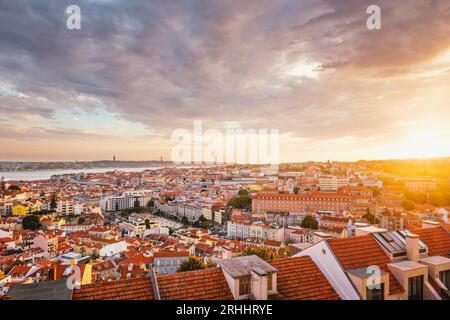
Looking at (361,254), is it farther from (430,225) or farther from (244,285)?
(430,225)

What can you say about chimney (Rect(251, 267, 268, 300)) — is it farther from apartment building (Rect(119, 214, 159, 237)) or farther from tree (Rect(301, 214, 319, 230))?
apartment building (Rect(119, 214, 159, 237))

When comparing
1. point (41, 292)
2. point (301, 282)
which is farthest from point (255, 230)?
point (41, 292)

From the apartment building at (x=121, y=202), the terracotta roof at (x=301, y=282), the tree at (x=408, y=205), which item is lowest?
the apartment building at (x=121, y=202)

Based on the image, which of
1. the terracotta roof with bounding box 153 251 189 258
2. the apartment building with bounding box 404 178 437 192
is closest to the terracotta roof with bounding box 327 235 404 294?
the terracotta roof with bounding box 153 251 189 258

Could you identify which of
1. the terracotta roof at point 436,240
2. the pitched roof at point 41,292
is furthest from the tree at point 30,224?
the terracotta roof at point 436,240

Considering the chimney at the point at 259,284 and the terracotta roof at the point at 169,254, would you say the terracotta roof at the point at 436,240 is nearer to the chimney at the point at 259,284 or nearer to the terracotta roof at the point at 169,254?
the chimney at the point at 259,284

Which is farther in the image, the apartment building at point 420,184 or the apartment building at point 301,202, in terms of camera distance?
the apartment building at point 420,184

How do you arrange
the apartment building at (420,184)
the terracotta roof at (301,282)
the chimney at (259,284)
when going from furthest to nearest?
the apartment building at (420,184)
the terracotta roof at (301,282)
the chimney at (259,284)
